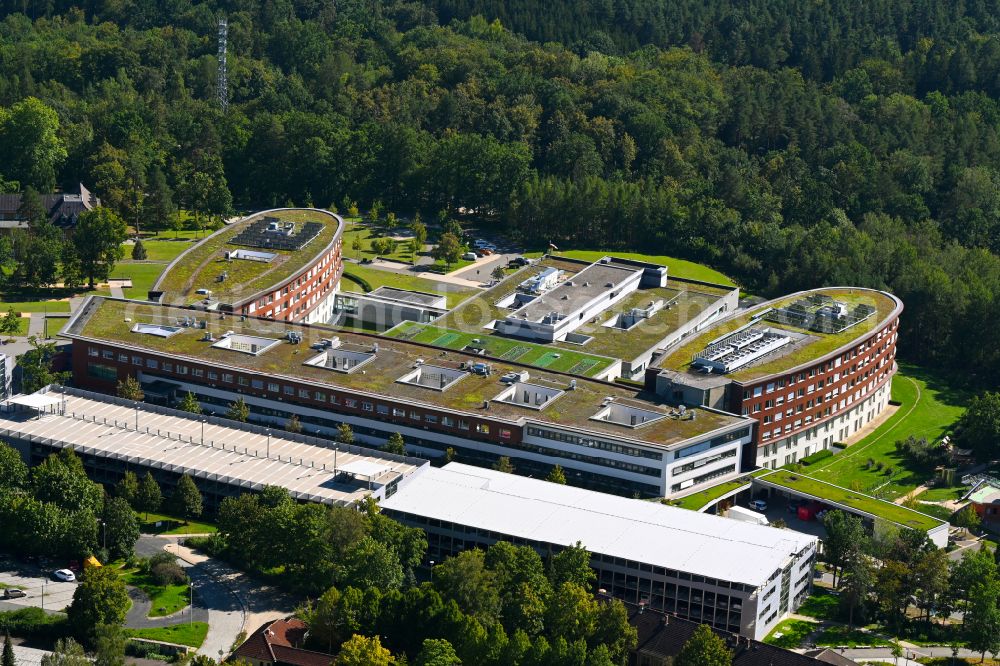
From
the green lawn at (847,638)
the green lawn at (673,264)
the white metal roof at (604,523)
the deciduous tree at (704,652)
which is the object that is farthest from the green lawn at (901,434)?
the deciduous tree at (704,652)

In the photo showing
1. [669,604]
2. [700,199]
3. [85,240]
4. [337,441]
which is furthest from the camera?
[700,199]

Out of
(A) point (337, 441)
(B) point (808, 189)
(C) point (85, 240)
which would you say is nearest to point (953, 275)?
(B) point (808, 189)

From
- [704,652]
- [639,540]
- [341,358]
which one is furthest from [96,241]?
[704,652]

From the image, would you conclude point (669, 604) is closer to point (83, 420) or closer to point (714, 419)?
point (714, 419)

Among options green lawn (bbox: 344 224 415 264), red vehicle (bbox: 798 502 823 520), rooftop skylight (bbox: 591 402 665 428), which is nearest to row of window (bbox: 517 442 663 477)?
rooftop skylight (bbox: 591 402 665 428)

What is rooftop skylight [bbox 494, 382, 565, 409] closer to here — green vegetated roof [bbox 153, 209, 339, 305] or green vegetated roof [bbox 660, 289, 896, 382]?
green vegetated roof [bbox 660, 289, 896, 382]

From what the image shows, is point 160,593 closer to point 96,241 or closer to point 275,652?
point 275,652
